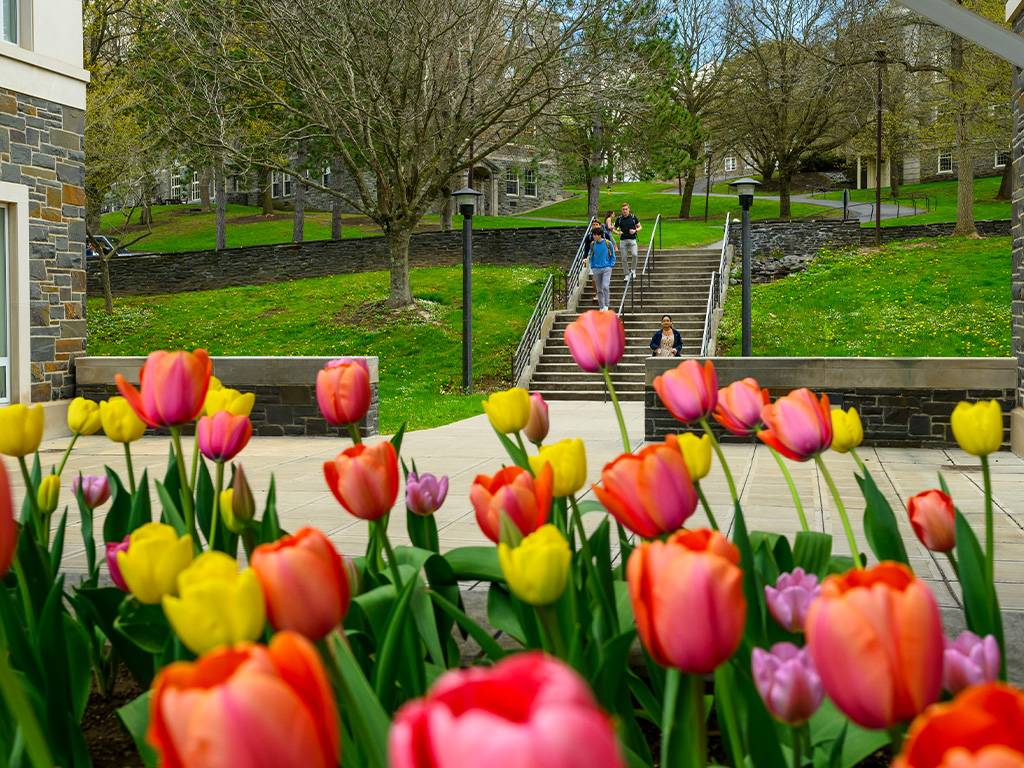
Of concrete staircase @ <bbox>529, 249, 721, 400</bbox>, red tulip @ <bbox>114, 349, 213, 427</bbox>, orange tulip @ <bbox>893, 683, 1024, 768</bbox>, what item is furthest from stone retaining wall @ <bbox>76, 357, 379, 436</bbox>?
orange tulip @ <bbox>893, 683, 1024, 768</bbox>

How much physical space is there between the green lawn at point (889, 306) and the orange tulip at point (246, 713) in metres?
18.0

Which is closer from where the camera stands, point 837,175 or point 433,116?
point 433,116

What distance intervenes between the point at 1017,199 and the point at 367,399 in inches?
384

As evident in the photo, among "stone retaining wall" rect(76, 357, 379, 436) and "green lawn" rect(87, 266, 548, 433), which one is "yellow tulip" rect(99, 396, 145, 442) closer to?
"stone retaining wall" rect(76, 357, 379, 436)

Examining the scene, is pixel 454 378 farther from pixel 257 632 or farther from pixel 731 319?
pixel 257 632

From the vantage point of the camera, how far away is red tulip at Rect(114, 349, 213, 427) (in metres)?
1.69

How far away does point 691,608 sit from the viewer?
2.86 feet

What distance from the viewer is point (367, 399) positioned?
183cm

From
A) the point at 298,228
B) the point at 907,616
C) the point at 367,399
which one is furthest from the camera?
the point at 298,228

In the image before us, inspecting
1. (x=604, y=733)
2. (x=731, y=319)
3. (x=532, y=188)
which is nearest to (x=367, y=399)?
(x=604, y=733)

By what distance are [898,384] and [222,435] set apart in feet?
30.8

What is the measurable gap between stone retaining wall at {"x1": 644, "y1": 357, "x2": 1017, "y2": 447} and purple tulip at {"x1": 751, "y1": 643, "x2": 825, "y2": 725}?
9238mm

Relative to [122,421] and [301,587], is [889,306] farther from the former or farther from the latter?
[301,587]

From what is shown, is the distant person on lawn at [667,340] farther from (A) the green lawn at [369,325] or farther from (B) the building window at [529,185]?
(B) the building window at [529,185]
